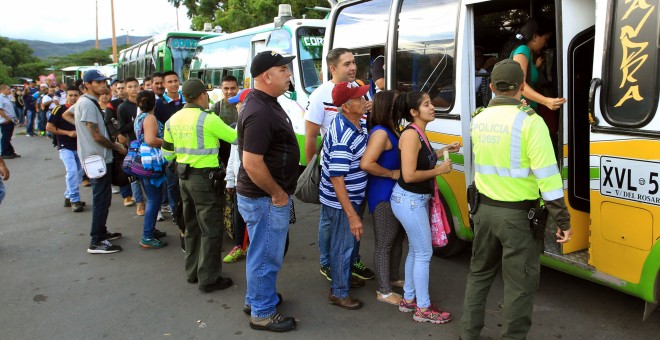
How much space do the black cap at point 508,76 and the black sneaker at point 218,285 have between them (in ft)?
9.42

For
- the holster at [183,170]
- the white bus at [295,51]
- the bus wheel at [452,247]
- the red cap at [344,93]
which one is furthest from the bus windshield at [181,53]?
the red cap at [344,93]

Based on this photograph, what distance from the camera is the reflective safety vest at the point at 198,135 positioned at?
166 inches

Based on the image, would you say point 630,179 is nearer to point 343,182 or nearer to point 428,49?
point 343,182

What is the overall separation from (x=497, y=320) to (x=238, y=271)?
243 cm

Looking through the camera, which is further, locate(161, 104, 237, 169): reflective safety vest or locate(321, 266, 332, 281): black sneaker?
locate(321, 266, 332, 281): black sneaker

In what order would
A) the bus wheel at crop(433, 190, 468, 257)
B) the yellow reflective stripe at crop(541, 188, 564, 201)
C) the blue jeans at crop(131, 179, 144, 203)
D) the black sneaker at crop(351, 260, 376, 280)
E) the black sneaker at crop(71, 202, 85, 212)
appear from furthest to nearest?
the black sneaker at crop(71, 202, 85, 212), the blue jeans at crop(131, 179, 144, 203), the bus wheel at crop(433, 190, 468, 257), the black sneaker at crop(351, 260, 376, 280), the yellow reflective stripe at crop(541, 188, 564, 201)

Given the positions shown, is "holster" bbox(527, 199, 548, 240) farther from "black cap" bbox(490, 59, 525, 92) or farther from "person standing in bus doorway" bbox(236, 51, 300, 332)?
"person standing in bus doorway" bbox(236, 51, 300, 332)

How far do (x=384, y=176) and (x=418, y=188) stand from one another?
277 mm

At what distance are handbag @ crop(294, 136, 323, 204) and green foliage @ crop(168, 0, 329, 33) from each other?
38.0 feet

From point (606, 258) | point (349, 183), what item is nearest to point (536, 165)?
point (606, 258)

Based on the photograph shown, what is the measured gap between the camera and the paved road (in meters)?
3.67

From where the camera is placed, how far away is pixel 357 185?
12.5 ft

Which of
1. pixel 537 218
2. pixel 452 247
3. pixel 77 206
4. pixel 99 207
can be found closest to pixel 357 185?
pixel 537 218

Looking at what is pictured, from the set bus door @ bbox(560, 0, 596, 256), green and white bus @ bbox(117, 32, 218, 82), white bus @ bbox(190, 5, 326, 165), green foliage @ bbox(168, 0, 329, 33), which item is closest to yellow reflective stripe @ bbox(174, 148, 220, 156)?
bus door @ bbox(560, 0, 596, 256)
